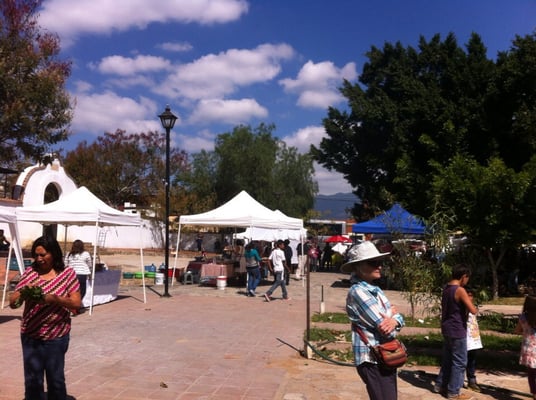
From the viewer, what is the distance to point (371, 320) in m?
3.54

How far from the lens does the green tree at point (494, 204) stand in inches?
578

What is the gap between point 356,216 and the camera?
33.0 meters

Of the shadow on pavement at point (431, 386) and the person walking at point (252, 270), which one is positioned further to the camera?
the person walking at point (252, 270)

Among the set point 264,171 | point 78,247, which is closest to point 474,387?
point 78,247

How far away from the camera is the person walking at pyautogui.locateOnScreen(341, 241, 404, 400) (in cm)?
354

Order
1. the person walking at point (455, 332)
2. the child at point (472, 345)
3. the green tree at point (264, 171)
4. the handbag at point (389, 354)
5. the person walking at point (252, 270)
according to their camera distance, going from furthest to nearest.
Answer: the green tree at point (264, 171), the person walking at point (252, 270), the child at point (472, 345), the person walking at point (455, 332), the handbag at point (389, 354)

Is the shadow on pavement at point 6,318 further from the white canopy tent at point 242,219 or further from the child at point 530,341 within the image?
the child at point 530,341

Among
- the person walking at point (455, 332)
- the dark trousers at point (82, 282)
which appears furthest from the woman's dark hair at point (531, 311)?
the dark trousers at point (82, 282)

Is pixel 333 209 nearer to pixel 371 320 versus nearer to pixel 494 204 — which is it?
pixel 494 204

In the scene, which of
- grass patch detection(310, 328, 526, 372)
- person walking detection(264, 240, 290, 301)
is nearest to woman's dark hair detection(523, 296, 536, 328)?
grass patch detection(310, 328, 526, 372)

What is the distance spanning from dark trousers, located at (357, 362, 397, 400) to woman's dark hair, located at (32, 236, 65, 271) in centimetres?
261

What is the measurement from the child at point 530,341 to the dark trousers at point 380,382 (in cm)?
261

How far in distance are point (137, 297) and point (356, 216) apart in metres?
20.6

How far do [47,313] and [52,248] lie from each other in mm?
524
